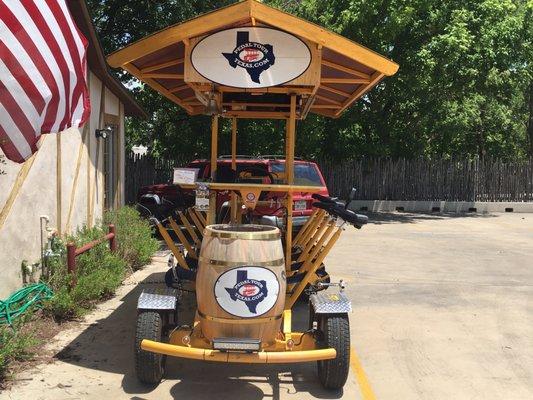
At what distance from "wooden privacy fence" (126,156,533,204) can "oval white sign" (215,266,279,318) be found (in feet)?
53.6

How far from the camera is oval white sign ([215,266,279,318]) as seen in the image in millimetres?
4121

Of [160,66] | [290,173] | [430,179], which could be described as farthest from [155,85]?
[430,179]

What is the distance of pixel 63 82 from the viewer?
2.74 meters

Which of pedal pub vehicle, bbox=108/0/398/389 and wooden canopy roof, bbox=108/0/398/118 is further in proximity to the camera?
wooden canopy roof, bbox=108/0/398/118

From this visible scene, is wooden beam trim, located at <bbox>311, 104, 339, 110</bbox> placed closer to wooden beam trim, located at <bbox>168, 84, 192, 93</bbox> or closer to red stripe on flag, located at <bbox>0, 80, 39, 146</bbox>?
wooden beam trim, located at <bbox>168, 84, 192, 93</bbox>

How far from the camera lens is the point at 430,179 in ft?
69.5

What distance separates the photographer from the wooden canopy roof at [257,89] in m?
4.76

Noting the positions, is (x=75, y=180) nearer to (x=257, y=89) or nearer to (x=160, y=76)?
(x=160, y=76)

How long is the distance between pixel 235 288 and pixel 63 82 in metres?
2.03

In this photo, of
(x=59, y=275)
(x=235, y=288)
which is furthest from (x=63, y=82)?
(x=59, y=275)

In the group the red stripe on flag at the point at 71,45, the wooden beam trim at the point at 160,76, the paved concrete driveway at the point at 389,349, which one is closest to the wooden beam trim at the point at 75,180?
the paved concrete driveway at the point at 389,349

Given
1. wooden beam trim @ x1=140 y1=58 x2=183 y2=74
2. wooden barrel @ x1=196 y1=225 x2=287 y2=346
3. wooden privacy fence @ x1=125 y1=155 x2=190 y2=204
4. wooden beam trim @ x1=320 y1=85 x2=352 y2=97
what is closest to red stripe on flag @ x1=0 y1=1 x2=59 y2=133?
wooden barrel @ x1=196 y1=225 x2=287 y2=346

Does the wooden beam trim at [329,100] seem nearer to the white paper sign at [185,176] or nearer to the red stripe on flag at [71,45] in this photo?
the white paper sign at [185,176]

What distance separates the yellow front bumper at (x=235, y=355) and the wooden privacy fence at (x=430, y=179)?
16.4m
